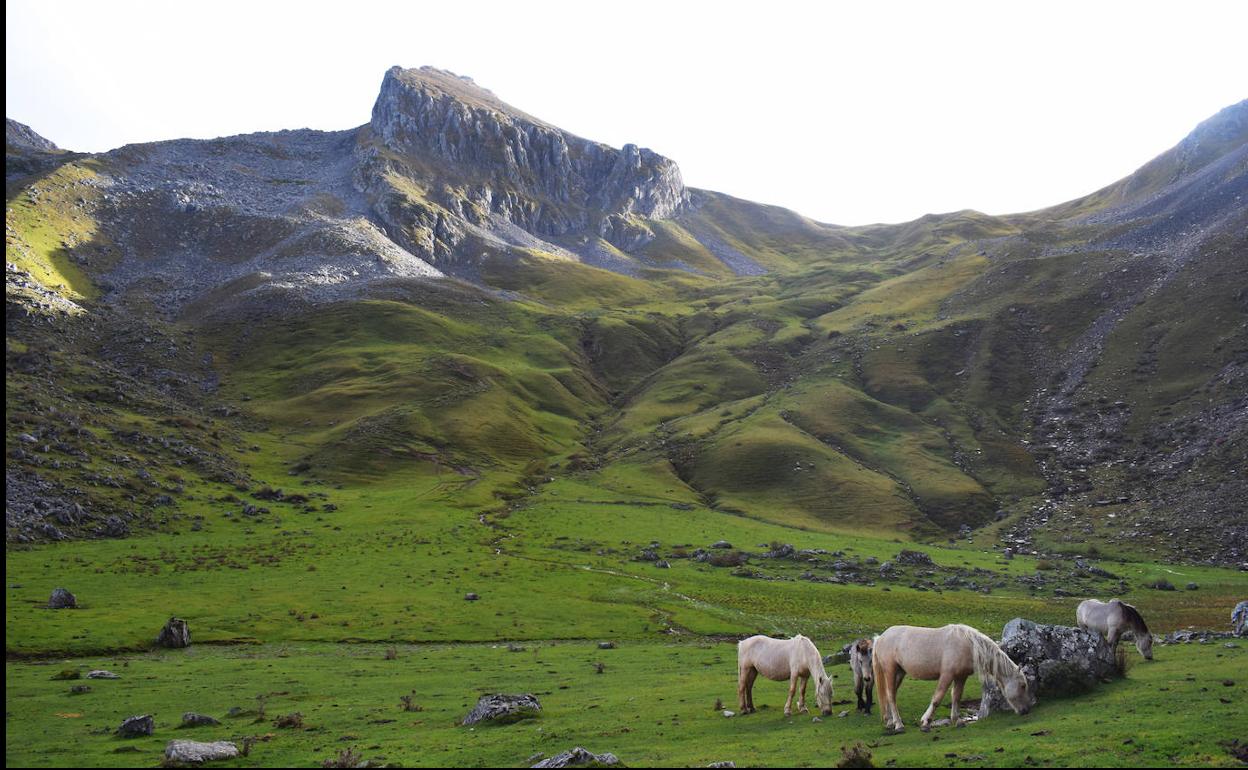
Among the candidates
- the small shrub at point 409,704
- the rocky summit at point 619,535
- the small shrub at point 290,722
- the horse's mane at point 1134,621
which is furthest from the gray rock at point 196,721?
the horse's mane at point 1134,621

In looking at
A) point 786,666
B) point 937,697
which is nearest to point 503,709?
point 786,666

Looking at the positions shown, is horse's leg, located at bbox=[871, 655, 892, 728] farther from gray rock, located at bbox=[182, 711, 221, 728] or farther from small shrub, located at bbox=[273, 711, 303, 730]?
gray rock, located at bbox=[182, 711, 221, 728]

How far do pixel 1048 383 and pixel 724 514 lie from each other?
8219 centimetres

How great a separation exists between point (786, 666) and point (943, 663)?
687 cm

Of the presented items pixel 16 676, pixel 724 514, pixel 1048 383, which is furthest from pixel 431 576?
pixel 1048 383

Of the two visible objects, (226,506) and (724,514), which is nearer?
(226,506)

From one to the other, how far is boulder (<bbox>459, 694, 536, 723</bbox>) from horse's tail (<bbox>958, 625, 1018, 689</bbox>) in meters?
17.1

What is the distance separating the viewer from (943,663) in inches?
906

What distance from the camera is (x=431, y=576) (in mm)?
78188

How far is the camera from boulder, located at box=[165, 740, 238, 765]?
24.8m

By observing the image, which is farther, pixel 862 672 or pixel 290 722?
pixel 290 722

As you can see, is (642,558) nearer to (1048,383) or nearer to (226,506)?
(226,506)

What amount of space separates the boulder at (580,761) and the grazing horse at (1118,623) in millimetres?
21627

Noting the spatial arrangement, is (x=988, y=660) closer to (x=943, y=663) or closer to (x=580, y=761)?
(x=943, y=663)
